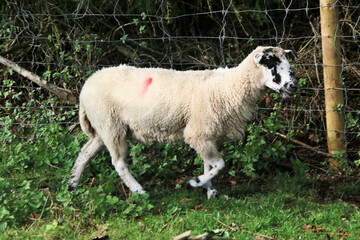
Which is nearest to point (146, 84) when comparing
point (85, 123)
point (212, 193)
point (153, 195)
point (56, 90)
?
point (85, 123)

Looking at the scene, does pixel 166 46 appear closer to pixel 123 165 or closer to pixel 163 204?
pixel 123 165

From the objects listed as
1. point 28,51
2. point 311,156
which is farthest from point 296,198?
point 28,51

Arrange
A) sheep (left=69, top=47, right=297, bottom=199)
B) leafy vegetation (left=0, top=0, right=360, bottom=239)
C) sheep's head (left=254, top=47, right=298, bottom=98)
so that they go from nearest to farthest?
leafy vegetation (left=0, top=0, right=360, bottom=239) → sheep's head (left=254, top=47, right=298, bottom=98) → sheep (left=69, top=47, right=297, bottom=199)

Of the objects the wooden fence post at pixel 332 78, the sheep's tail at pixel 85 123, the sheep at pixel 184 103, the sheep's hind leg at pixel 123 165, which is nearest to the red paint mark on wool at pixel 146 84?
the sheep at pixel 184 103

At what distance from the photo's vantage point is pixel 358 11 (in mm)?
5773

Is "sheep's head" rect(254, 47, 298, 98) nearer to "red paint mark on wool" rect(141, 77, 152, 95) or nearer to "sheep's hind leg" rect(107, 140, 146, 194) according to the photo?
"red paint mark on wool" rect(141, 77, 152, 95)

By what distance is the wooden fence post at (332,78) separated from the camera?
4766 mm

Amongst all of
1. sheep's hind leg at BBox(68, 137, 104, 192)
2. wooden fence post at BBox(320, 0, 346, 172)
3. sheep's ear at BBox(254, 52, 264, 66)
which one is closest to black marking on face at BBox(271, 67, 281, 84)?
sheep's ear at BBox(254, 52, 264, 66)

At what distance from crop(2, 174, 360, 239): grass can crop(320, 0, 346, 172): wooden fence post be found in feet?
2.58

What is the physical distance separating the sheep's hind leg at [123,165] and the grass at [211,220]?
11.9 inches

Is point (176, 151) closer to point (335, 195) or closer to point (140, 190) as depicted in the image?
point (140, 190)

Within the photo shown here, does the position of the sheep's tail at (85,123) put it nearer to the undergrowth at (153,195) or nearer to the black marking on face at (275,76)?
the undergrowth at (153,195)

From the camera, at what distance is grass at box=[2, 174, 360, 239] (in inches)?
142

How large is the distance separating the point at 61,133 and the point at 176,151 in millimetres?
1265
